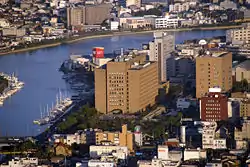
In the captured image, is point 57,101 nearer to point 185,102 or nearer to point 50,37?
point 185,102

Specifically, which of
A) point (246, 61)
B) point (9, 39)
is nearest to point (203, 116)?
point (246, 61)

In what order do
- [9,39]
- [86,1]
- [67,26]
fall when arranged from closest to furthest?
[9,39] < [67,26] < [86,1]

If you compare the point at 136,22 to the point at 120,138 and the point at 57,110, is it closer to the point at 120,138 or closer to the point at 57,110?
the point at 57,110

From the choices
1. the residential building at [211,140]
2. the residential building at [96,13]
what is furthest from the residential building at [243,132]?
the residential building at [96,13]

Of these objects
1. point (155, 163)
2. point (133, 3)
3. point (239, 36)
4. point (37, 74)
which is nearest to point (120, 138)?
point (155, 163)

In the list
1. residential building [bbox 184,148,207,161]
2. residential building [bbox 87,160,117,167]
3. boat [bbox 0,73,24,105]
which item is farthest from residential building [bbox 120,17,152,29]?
residential building [bbox 87,160,117,167]

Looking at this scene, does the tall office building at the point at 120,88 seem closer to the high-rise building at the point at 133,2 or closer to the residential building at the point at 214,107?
the residential building at the point at 214,107

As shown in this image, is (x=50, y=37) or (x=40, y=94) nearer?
(x=40, y=94)
